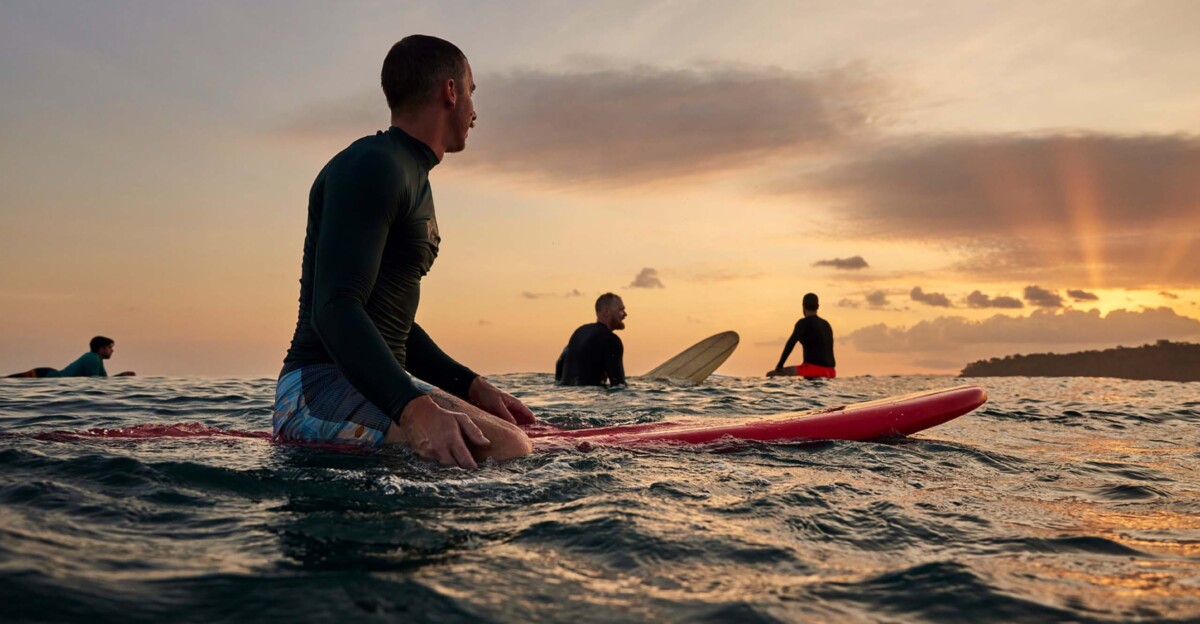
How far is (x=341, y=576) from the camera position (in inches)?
77.2

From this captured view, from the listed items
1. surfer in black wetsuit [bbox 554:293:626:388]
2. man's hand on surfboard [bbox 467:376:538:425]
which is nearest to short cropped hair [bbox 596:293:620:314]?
surfer in black wetsuit [bbox 554:293:626:388]

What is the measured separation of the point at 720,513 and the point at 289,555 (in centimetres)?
143

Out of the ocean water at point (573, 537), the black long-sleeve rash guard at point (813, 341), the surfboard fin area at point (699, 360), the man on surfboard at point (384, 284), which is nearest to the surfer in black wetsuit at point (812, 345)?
the black long-sleeve rash guard at point (813, 341)

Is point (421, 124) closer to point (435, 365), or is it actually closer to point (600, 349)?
point (435, 365)

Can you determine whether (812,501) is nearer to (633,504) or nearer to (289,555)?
(633,504)

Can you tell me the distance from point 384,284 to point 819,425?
2.77 m

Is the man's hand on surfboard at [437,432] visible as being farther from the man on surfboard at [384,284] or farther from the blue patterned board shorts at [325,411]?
the blue patterned board shorts at [325,411]

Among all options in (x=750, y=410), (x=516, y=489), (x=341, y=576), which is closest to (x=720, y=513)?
(x=516, y=489)

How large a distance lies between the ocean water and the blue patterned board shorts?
9 cm

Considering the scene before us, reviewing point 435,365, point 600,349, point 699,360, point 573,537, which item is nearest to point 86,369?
point 600,349

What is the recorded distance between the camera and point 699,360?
14633 mm

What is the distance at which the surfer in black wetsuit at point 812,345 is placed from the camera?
1454 cm

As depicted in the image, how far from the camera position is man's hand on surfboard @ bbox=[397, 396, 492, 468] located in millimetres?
2838

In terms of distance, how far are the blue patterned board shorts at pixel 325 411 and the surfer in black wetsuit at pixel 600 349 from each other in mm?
6542
